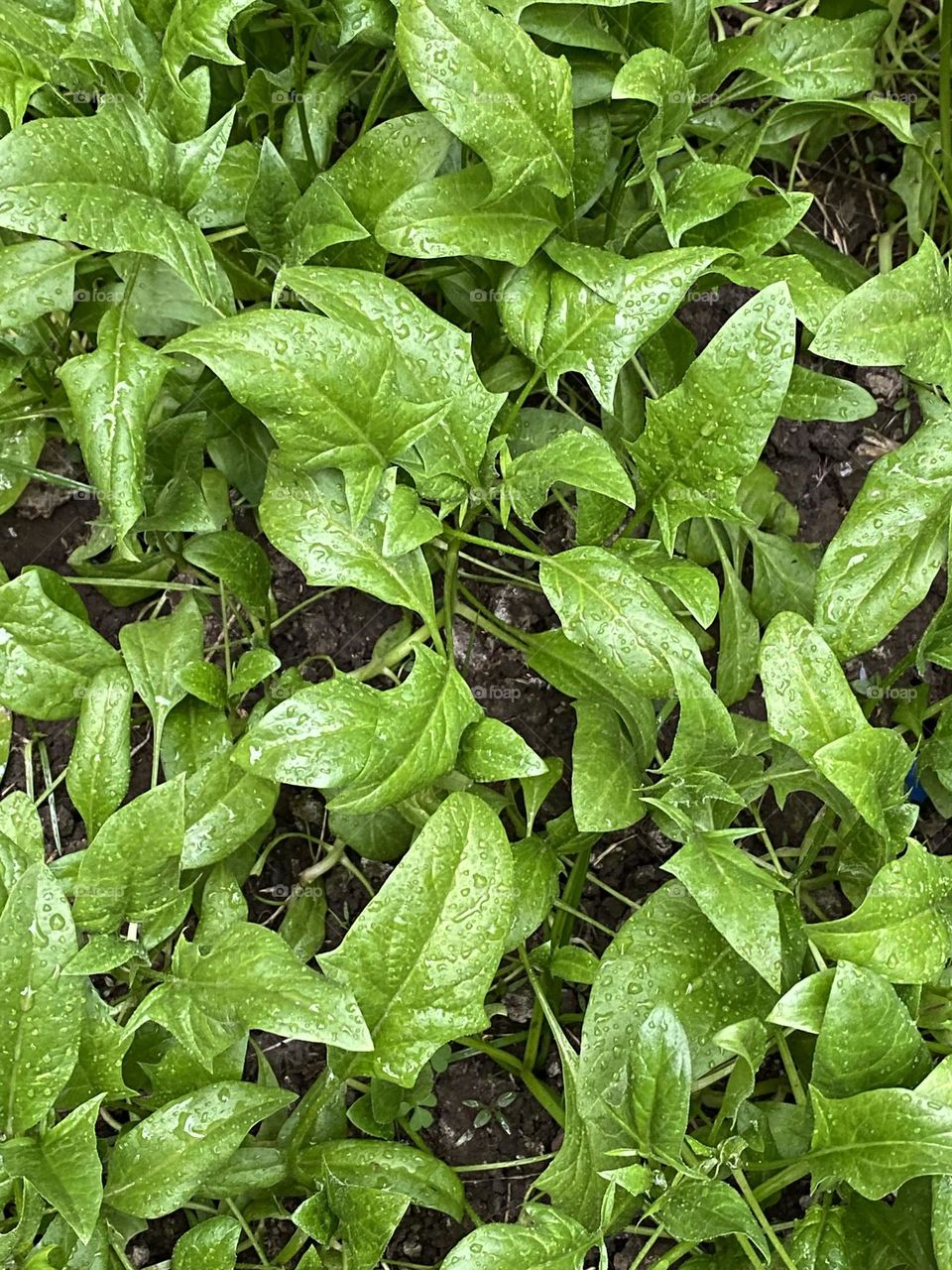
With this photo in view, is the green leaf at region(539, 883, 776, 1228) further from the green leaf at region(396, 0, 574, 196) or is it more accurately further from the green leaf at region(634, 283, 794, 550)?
the green leaf at region(396, 0, 574, 196)

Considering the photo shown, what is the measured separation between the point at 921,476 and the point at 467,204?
24.6 inches

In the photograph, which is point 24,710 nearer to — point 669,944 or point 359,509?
point 359,509

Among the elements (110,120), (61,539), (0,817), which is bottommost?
(0,817)

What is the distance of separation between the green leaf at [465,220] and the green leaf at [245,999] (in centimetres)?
78

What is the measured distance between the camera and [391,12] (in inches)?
54.2

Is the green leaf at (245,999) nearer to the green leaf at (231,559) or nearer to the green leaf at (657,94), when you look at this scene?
the green leaf at (231,559)

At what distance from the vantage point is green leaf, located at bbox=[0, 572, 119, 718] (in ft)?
4.49

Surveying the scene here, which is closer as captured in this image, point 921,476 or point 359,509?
point 359,509

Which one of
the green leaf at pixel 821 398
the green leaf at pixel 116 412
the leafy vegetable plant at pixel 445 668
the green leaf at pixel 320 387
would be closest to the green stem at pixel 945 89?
the leafy vegetable plant at pixel 445 668

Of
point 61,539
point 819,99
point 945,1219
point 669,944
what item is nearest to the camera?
point 945,1219

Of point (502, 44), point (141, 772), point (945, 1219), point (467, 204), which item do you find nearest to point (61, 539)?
point (141, 772)

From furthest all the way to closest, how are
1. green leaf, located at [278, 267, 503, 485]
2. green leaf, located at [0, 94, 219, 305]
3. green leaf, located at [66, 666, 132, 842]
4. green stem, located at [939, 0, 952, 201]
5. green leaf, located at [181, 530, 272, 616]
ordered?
green stem, located at [939, 0, 952, 201] < green leaf, located at [181, 530, 272, 616] < green leaf, located at [66, 666, 132, 842] < green leaf, located at [278, 267, 503, 485] < green leaf, located at [0, 94, 219, 305]

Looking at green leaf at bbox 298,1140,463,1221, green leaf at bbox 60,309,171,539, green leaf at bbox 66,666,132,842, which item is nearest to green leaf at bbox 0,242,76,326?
green leaf at bbox 60,309,171,539

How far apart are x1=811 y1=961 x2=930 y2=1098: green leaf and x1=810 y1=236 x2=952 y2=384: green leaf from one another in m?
0.68
